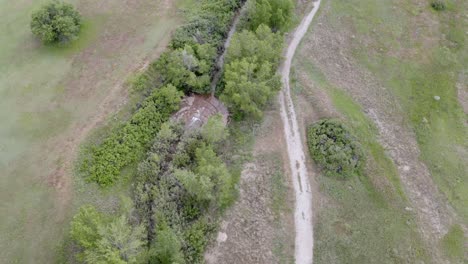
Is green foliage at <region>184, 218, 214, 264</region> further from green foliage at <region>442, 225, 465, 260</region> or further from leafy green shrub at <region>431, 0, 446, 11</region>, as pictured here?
leafy green shrub at <region>431, 0, 446, 11</region>

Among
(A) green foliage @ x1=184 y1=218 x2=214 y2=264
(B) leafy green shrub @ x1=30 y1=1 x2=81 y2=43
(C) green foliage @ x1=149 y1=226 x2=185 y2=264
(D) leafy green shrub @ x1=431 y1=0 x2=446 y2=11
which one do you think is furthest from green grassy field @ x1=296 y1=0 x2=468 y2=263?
(B) leafy green shrub @ x1=30 y1=1 x2=81 y2=43

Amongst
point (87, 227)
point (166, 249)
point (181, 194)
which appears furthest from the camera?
point (181, 194)

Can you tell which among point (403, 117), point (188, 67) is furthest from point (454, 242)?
point (188, 67)

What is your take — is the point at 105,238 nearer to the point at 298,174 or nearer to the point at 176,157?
the point at 176,157

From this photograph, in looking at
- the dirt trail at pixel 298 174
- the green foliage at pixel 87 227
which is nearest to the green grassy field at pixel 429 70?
the dirt trail at pixel 298 174

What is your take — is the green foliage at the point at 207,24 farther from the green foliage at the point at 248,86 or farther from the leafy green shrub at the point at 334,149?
the leafy green shrub at the point at 334,149

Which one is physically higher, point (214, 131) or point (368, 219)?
point (214, 131)

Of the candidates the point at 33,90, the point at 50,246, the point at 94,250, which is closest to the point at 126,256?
the point at 94,250

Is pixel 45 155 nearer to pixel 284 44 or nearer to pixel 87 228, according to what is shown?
pixel 87 228
